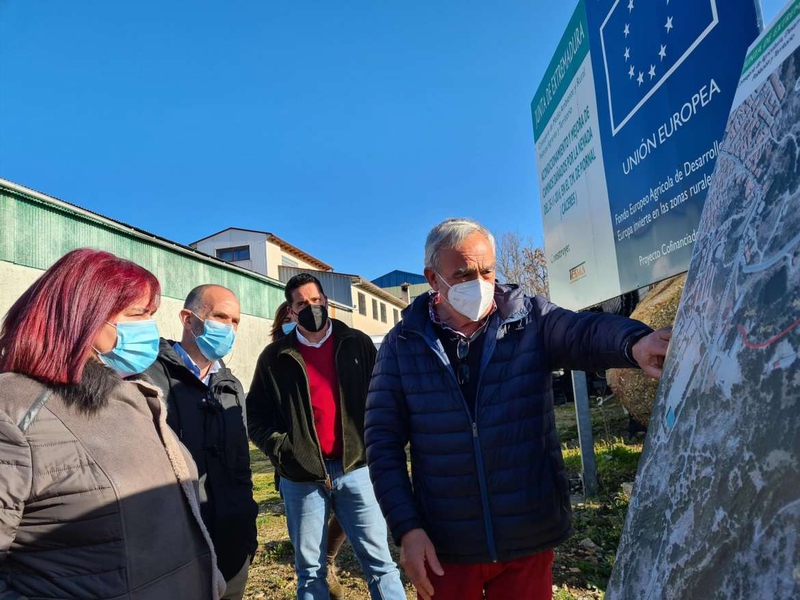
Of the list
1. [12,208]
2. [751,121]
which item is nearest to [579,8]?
[751,121]

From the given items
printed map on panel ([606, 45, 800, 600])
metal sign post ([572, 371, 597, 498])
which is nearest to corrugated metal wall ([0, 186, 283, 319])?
metal sign post ([572, 371, 597, 498])

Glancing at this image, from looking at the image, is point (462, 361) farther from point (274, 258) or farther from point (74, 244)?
point (274, 258)

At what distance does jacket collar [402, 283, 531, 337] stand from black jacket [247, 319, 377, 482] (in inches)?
Result: 48.7

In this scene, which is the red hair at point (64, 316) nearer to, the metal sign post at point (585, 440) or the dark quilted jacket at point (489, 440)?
the dark quilted jacket at point (489, 440)

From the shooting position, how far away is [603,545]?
12.3ft

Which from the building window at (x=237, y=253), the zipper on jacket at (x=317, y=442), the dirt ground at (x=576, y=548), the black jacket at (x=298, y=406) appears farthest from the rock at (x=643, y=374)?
the building window at (x=237, y=253)

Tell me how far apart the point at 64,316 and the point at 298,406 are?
1.64 metres

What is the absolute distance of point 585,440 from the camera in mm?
4414

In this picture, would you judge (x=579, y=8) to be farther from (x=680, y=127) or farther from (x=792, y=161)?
(x=792, y=161)

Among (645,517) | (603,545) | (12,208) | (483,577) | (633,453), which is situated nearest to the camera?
(645,517)

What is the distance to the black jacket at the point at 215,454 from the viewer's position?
2334mm

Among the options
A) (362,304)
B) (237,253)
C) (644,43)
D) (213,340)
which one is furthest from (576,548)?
(362,304)

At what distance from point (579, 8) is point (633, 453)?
415cm

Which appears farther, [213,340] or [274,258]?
[274,258]
